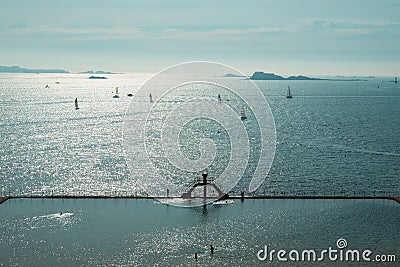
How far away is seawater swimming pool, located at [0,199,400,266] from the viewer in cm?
3117

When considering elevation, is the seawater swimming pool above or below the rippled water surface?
→ below

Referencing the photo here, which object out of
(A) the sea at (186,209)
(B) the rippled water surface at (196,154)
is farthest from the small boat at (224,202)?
(B) the rippled water surface at (196,154)

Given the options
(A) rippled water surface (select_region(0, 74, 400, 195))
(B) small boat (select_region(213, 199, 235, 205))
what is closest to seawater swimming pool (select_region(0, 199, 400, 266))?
(B) small boat (select_region(213, 199, 235, 205))

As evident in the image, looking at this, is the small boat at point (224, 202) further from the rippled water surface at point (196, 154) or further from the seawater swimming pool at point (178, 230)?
the rippled water surface at point (196, 154)

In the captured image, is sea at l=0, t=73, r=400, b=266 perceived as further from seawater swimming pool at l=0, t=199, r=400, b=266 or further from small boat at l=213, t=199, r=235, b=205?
small boat at l=213, t=199, r=235, b=205

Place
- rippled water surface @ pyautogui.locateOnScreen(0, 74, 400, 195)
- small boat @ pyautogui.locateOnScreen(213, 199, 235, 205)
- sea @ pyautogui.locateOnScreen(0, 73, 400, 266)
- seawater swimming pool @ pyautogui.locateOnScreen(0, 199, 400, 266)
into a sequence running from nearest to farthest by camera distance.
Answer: seawater swimming pool @ pyautogui.locateOnScreen(0, 199, 400, 266) < sea @ pyautogui.locateOnScreen(0, 73, 400, 266) < small boat @ pyautogui.locateOnScreen(213, 199, 235, 205) < rippled water surface @ pyautogui.locateOnScreen(0, 74, 400, 195)

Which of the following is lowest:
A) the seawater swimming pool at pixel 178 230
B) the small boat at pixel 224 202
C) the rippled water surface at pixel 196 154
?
the seawater swimming pool at pixel 178 230

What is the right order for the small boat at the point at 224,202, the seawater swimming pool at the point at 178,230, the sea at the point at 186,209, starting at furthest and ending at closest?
the small boat at the point at 224,202, the sea at the point at 186,209, the seawater swimming pool at the point at 178,230

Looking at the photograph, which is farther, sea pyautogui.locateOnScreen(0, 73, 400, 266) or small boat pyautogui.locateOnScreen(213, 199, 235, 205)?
small boat pyautogui.locateOnScreen(213, 199, 235, 205)

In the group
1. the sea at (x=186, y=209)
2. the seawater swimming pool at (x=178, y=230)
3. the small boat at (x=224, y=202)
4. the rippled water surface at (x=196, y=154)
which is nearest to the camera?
the seawater swimming pool at (x=178, y=230)

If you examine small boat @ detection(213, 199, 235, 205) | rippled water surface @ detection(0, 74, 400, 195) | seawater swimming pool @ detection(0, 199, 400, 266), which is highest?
rippled water surface @ detection(0, 74, 400, 195)

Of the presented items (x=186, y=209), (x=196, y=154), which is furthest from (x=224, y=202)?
(x=196, y=154)

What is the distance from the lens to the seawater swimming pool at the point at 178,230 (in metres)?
31.2

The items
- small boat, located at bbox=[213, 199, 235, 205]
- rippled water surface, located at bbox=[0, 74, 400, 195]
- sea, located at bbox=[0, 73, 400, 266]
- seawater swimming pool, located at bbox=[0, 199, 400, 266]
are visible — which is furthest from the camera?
rippled water surface, located at bbox=[0, 74, 400, 195]
